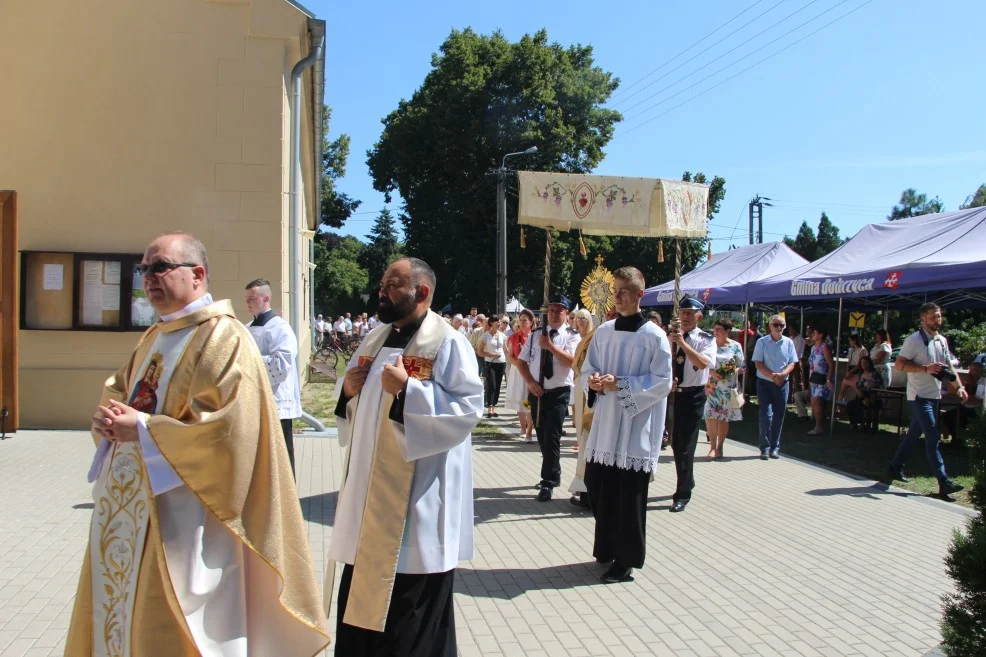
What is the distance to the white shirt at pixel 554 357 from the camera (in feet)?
26.4

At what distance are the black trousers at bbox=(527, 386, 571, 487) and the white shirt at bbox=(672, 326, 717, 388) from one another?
3.93 feet

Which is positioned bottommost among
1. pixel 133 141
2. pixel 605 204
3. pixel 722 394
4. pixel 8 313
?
pixel 722 394

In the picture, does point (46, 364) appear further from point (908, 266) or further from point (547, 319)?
point (908, 266)

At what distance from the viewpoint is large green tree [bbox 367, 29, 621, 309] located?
120 ft

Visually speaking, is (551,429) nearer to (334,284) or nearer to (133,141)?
(133,141)

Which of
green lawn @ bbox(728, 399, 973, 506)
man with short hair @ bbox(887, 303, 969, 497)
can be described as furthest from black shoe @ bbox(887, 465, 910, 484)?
man with short hair @ bbox(887, 303, 969, 497)

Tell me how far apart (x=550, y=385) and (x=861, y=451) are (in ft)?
19.8

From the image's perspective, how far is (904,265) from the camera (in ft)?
36.1

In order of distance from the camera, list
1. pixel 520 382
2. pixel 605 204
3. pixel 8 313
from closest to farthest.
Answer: pixel 605 204, pixel 8 313, pixel 520 382

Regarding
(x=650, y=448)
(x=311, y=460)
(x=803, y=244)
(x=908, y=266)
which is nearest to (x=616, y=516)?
(x=650, y=448)

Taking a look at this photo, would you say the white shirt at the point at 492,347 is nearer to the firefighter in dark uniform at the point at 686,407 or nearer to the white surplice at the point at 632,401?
the firefighter in dark uniform at the point at 686,407

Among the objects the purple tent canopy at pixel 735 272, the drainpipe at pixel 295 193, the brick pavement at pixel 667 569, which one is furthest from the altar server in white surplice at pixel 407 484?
the purple tent canopy at pixel 735 272

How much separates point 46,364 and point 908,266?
1153cm

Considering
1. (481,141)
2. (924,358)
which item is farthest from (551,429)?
(481,141)
